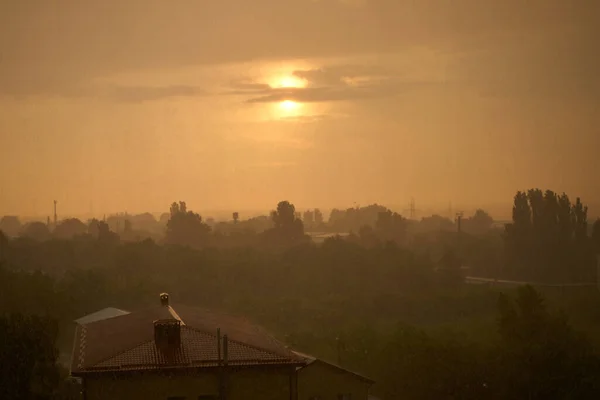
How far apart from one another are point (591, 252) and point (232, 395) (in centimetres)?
3998

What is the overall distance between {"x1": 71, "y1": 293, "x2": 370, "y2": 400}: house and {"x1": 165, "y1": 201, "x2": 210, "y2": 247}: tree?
166 ft

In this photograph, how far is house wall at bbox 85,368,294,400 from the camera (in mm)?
12695

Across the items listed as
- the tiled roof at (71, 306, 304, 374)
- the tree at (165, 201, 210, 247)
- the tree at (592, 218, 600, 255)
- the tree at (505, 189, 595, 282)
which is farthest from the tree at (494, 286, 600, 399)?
the tree at (165, 201, 210, 247)

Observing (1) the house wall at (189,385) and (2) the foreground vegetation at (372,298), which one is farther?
(2) the foreground vegetation at (372,298)

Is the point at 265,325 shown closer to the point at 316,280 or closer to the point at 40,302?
the point at 40,302

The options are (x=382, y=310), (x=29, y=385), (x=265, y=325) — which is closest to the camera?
(x=29, y=385)

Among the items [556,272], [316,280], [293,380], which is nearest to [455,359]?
[293,380]

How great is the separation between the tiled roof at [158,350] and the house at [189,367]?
2 cm

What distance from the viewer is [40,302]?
28984 millimetres

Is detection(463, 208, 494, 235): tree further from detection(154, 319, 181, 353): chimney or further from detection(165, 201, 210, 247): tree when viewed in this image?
detection(154, 319, 181, 353): chimney

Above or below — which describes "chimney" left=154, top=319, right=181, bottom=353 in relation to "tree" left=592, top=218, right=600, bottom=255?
below

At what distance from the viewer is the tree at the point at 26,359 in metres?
13.8

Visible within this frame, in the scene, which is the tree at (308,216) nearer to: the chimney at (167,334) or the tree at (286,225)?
the tree at (286,225)

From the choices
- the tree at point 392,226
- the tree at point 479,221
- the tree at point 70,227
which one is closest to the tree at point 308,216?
the tree at point 479,221
